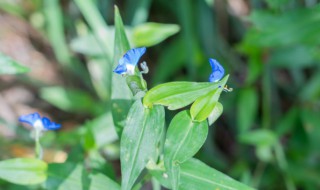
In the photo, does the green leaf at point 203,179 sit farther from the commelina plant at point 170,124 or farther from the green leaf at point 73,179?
the green leaf at point 73,179

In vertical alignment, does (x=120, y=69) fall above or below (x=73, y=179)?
above

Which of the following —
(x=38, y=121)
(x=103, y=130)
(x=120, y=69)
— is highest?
(x=120, y=69)

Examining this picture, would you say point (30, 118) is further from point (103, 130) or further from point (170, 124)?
point (103, 130)

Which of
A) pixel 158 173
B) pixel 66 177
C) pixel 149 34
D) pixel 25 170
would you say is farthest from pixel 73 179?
pixel 149 34

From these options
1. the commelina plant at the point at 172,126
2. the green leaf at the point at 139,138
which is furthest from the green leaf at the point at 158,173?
the green leaf at the point at 139,138

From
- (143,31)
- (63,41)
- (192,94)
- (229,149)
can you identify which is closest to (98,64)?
(63,41)

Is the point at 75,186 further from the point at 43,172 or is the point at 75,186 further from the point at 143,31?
the point at 143,31

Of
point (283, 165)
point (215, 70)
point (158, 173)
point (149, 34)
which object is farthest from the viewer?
point (283, 165)
